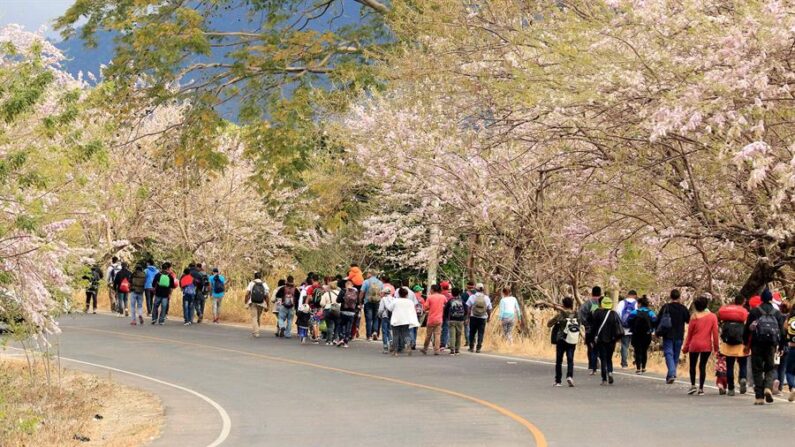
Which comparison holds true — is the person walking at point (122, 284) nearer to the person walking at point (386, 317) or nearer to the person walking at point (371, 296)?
the person walking at point (371, 296)

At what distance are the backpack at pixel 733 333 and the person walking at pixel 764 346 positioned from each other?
0.27 meters

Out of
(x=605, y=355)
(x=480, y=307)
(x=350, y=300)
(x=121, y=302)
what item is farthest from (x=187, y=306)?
(x=605, y=355)

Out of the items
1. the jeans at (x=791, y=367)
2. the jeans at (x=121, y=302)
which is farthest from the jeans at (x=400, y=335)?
the jeans at (x=121, y=302)

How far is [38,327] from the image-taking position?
2230 cm

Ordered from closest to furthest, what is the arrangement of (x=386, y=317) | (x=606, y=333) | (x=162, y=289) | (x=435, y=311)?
(x=606, y=333) < (x=435, y=311) < (x=386, y=317) < (x=162, y=289)

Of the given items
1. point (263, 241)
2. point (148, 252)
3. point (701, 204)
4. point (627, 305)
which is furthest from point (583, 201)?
point (148, 252)

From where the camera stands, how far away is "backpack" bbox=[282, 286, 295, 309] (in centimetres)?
3206

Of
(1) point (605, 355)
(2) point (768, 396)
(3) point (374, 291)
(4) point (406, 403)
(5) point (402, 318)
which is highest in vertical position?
(3) point (374, 291)

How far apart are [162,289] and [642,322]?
16757 mm

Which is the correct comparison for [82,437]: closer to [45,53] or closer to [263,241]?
[45,53]

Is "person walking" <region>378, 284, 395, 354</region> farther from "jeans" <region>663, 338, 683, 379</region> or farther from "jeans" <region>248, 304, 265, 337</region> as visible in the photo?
"jeans" <region>663, 338, 683, 379</region>

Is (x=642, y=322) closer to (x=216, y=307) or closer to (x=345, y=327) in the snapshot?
(x=345, y=327)

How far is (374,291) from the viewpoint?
31.1m

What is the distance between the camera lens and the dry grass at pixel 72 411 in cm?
1805
